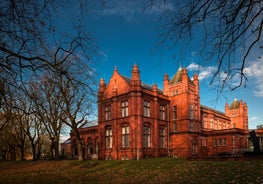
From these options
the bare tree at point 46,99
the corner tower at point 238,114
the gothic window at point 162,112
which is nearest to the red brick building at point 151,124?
the gothic window at point 162,112

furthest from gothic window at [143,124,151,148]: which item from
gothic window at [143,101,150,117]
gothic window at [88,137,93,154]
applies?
gothic window at [88,137,93,154]

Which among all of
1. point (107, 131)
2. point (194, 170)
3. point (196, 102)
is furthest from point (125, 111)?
point (194, 170)

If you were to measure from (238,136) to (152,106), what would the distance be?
19.9 metres

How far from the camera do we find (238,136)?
1751 inches

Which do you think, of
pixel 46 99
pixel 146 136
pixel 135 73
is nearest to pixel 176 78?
pixel 135 73

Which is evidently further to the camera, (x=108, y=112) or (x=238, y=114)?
(x=238, y=114)

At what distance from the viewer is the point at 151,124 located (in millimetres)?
35125

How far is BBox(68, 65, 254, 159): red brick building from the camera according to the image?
3347 cm

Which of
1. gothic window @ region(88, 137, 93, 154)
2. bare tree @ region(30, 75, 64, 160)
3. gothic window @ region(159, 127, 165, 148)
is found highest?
bare tree @ region(30, 75, 64, 160)

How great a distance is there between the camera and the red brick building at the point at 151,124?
3347 cm

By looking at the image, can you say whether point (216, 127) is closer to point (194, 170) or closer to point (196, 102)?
point (196, 102)

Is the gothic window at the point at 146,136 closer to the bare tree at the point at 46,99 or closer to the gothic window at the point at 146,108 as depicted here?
the gothic window at the point at 146,108

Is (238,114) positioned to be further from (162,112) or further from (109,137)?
(109,137)

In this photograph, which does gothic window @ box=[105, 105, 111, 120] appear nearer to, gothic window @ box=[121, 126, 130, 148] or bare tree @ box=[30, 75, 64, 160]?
gothic window @ box=[121, 126, 130, 148]
